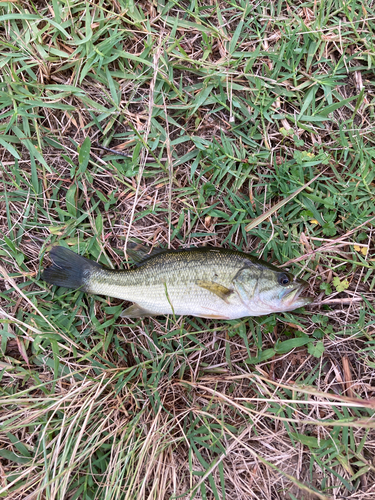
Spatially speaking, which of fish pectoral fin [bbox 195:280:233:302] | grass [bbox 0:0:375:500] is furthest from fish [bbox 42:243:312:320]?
grass [bbox 0:0:375:500]

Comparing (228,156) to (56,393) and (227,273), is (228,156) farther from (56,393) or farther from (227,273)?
(56,393)

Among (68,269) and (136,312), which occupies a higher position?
(68,269)

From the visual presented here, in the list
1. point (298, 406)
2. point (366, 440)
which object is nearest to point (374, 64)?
point (298, 406)

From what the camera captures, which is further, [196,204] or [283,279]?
[196,204]

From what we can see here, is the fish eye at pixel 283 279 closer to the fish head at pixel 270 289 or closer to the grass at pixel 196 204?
the fish head at pixel 270 289

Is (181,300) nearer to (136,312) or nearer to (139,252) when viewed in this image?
(136,312)

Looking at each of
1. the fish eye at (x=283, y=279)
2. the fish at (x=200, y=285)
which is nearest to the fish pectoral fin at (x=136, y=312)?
the fish at (x=200, y=285)

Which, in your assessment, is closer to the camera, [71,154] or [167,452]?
[167,452]

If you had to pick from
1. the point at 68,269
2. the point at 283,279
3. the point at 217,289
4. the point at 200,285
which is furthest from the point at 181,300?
the point at 68,269
